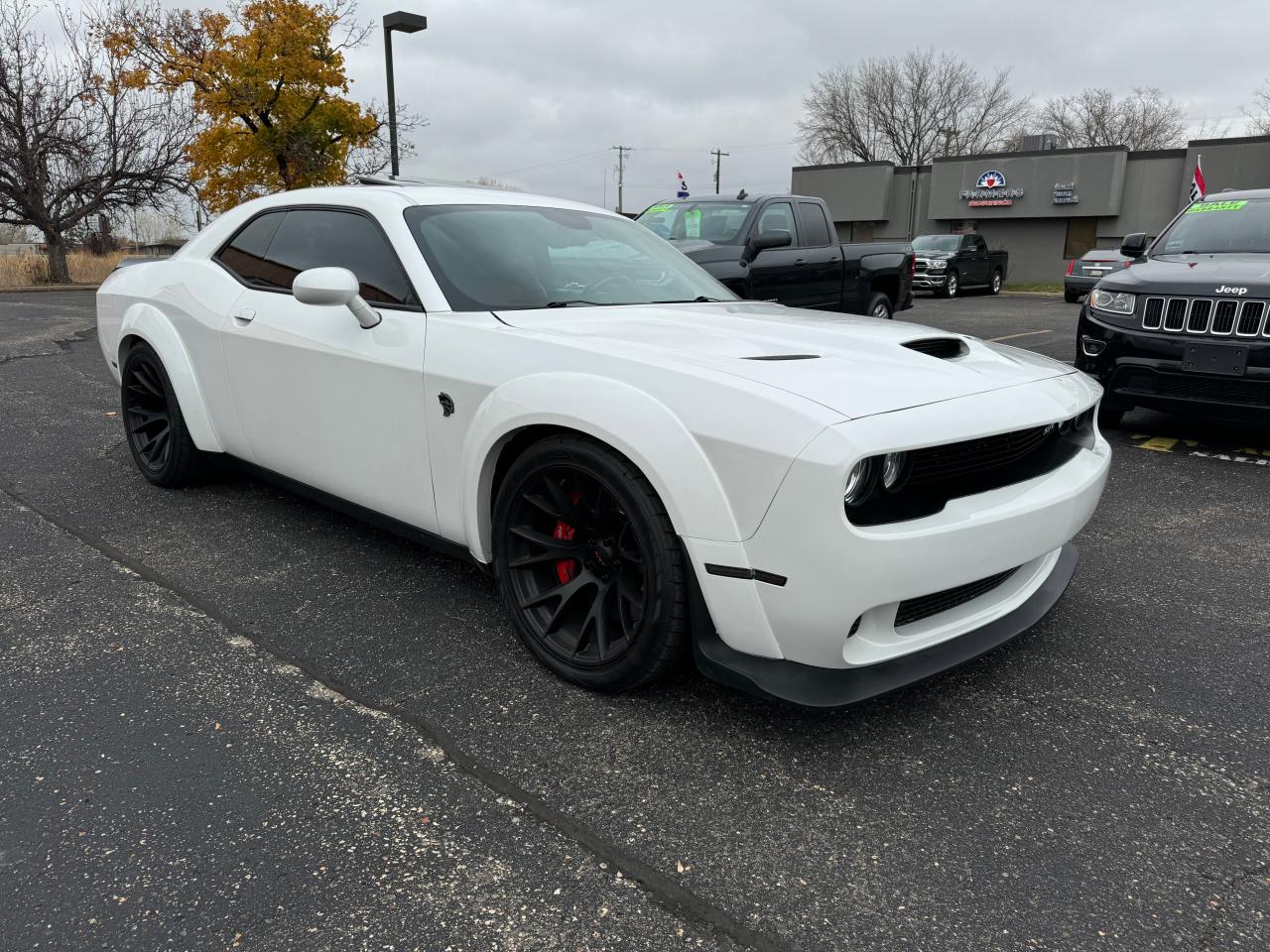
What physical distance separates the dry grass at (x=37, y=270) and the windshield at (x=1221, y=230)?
89.1 feet

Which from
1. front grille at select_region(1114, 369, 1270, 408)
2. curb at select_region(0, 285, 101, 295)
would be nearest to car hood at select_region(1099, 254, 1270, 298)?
front grille at select_region(1114, 369, 1270, 408)

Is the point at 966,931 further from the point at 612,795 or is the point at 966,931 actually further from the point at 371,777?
the point at 371,777

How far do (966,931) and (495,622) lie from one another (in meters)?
1.77

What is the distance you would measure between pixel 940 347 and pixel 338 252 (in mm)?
2210

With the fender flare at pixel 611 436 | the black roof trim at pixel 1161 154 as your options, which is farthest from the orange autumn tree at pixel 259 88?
the black roof trim at pixel 1161 154

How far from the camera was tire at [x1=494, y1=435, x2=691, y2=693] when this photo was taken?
2262mm

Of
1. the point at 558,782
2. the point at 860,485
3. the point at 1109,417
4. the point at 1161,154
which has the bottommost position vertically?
the point at 558,782

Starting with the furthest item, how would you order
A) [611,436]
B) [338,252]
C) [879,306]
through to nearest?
[879,306] < [338,252] < [611,436]

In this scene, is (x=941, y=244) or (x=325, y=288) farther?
(x=941, y=244)

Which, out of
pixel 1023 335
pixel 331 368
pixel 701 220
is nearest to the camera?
pixel 331 368

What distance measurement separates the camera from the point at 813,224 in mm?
9305

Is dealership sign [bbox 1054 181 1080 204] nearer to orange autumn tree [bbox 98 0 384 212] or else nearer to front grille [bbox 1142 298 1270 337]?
orange autumn tree [bbox 98 0 384 212]

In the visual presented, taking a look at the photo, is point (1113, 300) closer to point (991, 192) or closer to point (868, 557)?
point (868, 557)

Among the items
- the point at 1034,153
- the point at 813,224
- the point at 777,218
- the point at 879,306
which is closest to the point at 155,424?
the point at 777,218
